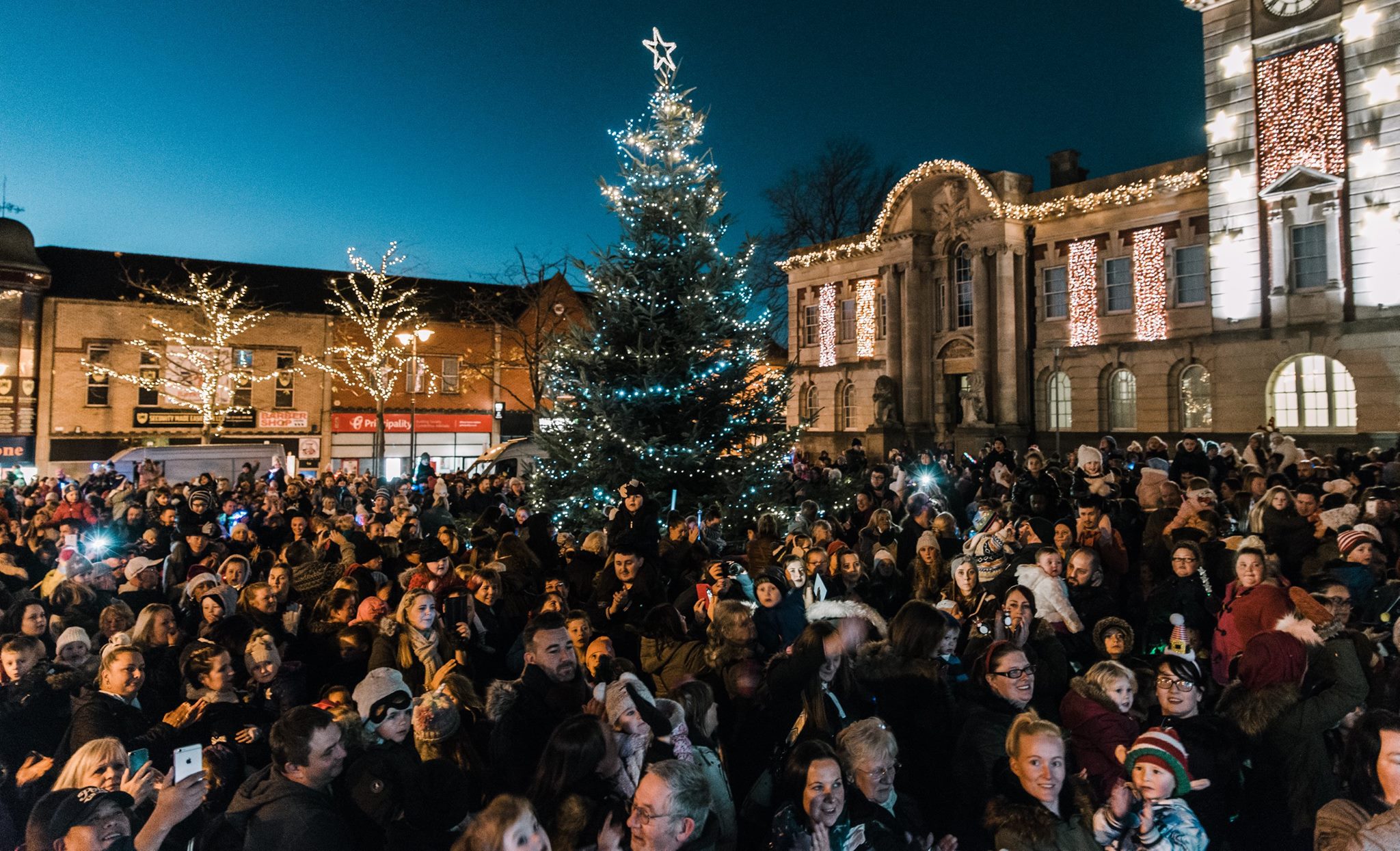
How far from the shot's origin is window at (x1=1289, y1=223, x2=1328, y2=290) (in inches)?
943

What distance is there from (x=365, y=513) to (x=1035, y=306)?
2614 centimetres

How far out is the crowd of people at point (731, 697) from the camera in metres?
3.54

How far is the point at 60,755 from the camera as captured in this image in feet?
14.6

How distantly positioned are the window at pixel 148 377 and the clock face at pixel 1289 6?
40.8 m

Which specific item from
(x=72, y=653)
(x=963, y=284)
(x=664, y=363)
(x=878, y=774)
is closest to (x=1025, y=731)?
(x=878, y=774)

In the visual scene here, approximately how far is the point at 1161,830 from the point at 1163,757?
280 millimetres

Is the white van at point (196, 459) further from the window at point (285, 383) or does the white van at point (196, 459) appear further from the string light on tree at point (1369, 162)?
the string light on tree at point (1369, 162)

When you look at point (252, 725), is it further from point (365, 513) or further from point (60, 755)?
point (365, 513)

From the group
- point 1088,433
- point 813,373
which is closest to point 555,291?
point 813,373

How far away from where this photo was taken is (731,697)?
17.2 feet

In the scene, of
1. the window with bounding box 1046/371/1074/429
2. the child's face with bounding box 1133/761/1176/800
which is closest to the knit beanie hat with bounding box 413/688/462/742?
the child's face with bounding box 1133/761/1176/800

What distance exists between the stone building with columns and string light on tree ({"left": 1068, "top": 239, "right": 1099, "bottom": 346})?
0.06 metres

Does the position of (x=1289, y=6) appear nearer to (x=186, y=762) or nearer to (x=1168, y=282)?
(x=1168, y=282)

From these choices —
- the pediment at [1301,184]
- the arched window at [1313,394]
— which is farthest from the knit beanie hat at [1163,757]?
the pediment at [1301,184]
